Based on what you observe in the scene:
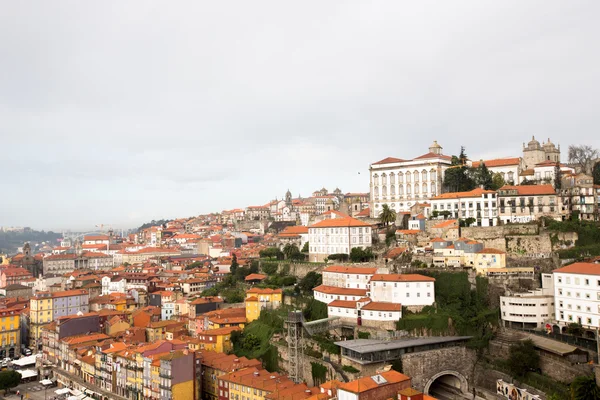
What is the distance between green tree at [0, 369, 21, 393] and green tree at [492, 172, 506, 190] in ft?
157

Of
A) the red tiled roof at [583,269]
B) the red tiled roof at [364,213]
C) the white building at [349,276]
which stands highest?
the red tiled roof at [364,213]

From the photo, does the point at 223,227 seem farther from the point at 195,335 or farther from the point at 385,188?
the point at 195,335

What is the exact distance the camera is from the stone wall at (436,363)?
3228 centimetres

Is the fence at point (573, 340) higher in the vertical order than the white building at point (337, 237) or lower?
lower

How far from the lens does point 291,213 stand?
347ft

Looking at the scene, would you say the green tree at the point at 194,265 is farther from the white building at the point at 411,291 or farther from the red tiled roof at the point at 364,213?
the white building at the point at 411,291

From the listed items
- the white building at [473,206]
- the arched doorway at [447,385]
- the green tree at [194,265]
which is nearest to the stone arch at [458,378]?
the arched doorway at [447,385]

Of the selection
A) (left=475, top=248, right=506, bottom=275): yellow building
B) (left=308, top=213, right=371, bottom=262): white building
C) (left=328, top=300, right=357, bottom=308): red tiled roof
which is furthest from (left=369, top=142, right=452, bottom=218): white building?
(left=328, top=300, right=357, bottom=308): red tiled roof

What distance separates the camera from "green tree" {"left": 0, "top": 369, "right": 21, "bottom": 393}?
40156mm

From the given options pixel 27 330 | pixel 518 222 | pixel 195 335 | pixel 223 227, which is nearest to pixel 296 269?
pixel 195 335

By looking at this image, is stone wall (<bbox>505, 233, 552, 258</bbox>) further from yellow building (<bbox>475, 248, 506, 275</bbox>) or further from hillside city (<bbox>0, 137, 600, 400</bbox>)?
yellow building (<bbox>475, 248, 506, 275</bbox>)

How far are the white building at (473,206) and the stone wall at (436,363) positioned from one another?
16.1 metres

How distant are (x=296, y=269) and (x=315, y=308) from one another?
29.8 feet

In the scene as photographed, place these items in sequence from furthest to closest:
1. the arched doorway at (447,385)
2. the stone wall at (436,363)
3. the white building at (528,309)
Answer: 1. the white building at (528,309)
2. the arched doorway at (447,385)
3. the stone wall at (436,363)
